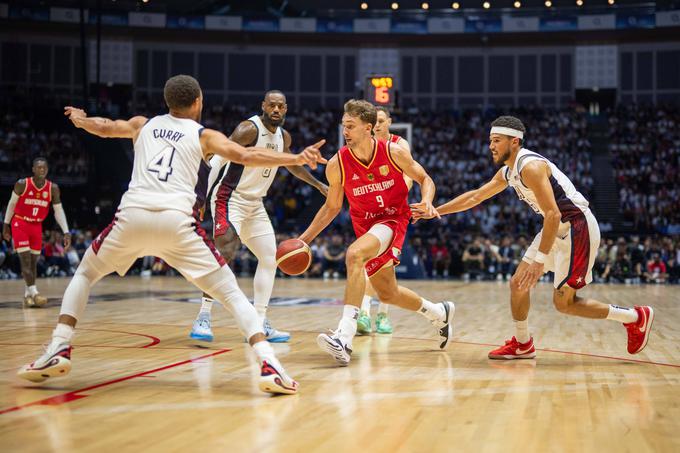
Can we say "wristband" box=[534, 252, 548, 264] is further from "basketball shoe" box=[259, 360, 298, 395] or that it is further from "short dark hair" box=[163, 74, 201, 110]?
"short dark hair" box=[163, 74, 201, 110]

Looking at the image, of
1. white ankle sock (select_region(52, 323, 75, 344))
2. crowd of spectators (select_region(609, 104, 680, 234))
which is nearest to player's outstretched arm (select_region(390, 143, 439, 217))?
white ankle sock (select_region(52, 323, 75, 344))

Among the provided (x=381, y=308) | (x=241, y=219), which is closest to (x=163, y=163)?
(x=241, y=219)

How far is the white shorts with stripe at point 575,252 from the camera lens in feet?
19.3

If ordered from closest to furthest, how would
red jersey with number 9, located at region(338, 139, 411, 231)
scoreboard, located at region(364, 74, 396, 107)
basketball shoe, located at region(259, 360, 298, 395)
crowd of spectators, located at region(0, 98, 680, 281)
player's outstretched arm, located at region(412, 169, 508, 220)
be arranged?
basketball shoe, located at region(259, 360, 298, 395)
red jersey with number 9, located at region(338, 139, 411, 231)
player's outstretched arm, located at region(412, 169, 508, 220)
scoreboard, located at region(364, 74, 396, 107)
crowd of spectators, located at region(0, 98, 680, 281)

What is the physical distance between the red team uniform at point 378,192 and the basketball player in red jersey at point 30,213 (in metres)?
5.72

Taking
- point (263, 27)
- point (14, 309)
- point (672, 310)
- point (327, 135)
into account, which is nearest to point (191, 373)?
point (14, 309)

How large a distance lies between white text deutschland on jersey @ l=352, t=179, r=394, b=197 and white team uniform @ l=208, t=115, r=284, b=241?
114 cm

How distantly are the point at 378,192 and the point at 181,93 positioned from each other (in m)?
2.10

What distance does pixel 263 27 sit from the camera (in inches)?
1303

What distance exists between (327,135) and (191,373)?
26.3m

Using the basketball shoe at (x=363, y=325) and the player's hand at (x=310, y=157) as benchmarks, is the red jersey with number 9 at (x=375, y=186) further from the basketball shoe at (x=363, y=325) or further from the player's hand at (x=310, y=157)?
the player's hand at (x=310, y=157)

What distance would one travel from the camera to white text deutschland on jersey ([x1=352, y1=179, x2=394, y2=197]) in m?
6.18

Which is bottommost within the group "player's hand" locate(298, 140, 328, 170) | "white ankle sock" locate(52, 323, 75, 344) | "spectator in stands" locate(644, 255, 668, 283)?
"spectator in stands" locate(644, 255, 668, 283)

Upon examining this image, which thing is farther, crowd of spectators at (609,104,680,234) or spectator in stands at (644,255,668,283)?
crowd of spectators at (609,104,680,234)
